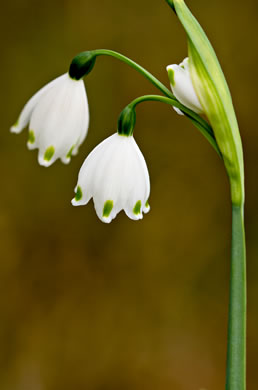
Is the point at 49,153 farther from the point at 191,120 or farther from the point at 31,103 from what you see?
the point at 191,120

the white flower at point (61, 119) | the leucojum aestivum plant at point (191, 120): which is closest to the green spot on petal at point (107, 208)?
the leucojum aestivum plant at point (191, 120)

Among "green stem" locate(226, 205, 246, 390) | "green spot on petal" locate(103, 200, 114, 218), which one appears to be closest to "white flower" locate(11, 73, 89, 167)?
"green spot on petal" locate(103, 200, 114, 218)

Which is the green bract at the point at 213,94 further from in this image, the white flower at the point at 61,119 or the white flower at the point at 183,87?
the white flower at the point at 61,119

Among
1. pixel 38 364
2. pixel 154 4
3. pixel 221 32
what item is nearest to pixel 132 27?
pixel 154 4

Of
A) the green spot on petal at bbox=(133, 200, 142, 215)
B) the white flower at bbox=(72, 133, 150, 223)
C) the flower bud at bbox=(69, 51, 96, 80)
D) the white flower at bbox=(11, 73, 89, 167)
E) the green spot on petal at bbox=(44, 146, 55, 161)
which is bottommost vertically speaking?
the green spot on petal at bbox=(133, 200, 142, 215)

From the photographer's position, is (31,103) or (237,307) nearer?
(237,307)

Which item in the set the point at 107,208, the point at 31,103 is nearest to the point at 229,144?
the point at 107,208

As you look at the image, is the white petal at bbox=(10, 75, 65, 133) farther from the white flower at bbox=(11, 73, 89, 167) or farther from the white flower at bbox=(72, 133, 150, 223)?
the white flower at bbox=(72, 133, 150, 223)
